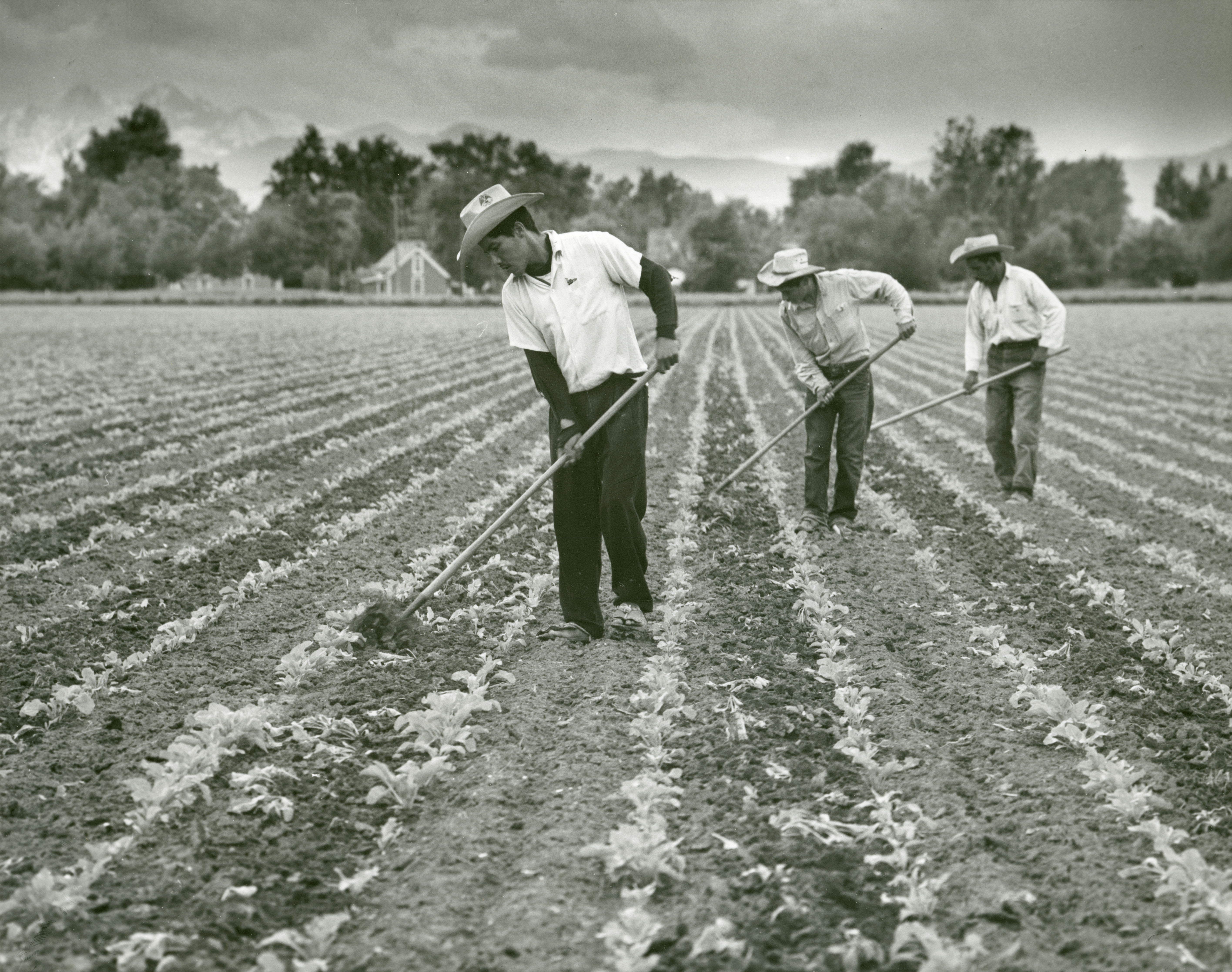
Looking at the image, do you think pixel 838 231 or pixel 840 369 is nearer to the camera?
pixel 840 369

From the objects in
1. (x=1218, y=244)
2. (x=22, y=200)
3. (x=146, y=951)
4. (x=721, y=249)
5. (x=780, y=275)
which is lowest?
(x=146, y=951)

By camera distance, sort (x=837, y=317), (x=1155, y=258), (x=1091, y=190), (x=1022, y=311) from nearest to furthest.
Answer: (x=837, y=317), (x=1022, y=311), (x=1155, y=258), (x=1091, y=190)

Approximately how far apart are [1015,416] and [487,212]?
18.6 feet

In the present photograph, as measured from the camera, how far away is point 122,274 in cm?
7231

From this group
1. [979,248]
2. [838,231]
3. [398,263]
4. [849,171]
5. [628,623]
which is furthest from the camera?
[849,171]

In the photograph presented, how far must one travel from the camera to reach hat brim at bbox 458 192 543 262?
4871 millimetres

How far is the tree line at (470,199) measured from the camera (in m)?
61.0

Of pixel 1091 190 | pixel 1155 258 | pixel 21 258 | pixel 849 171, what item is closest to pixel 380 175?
pixel 21 258

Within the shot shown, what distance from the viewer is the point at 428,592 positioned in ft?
18.1

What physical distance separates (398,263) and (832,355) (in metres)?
74.8

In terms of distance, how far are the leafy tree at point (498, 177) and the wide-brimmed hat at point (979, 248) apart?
66.0 meters

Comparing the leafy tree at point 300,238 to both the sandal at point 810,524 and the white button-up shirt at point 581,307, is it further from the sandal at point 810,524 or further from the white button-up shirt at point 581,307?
the white button-up shirt at point 581,307

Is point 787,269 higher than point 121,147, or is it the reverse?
point 121,147

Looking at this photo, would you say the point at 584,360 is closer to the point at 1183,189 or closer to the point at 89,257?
the point at 89,257
